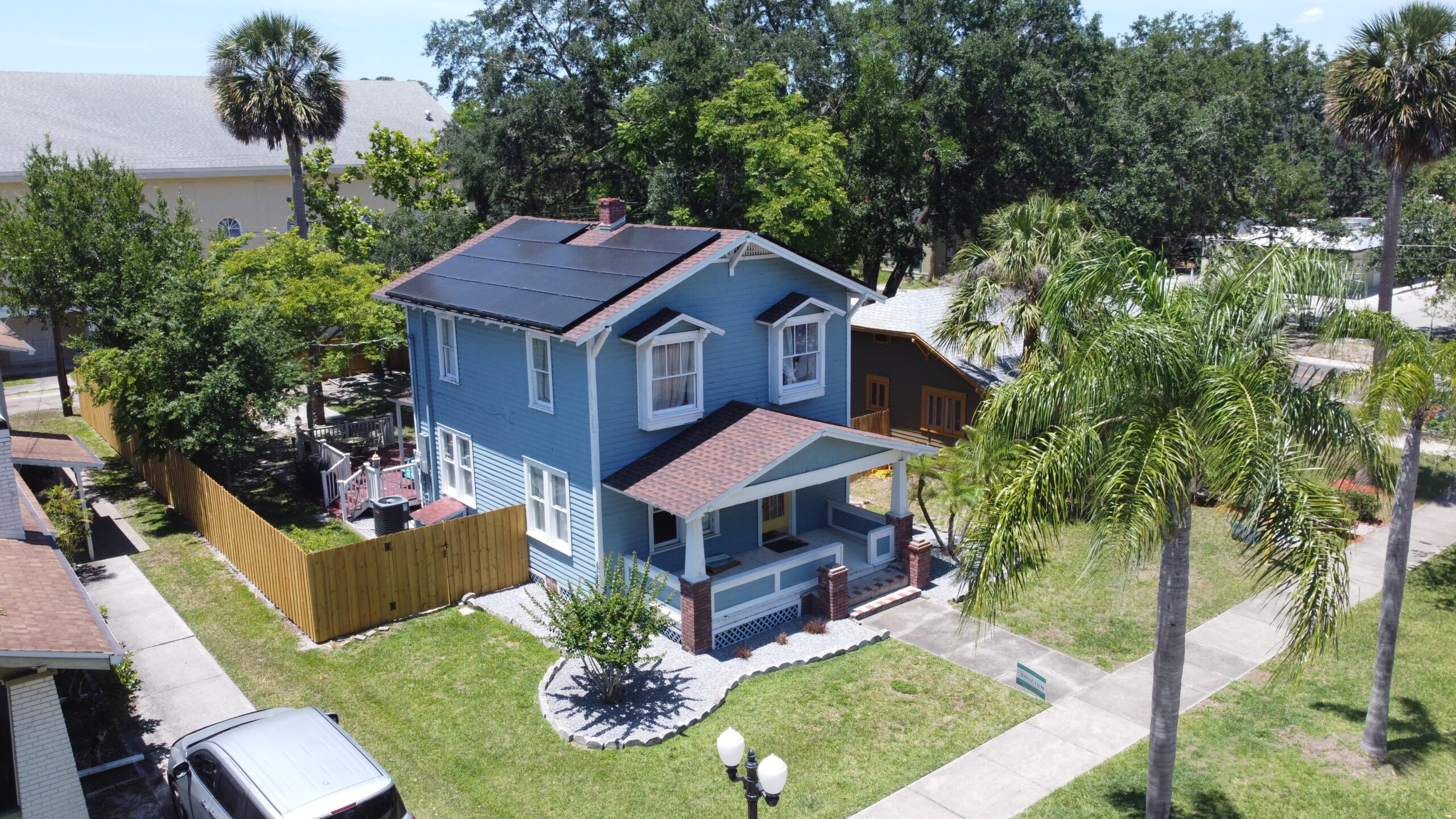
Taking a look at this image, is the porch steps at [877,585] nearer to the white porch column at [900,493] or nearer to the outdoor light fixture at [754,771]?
the white porch column at [900,493]

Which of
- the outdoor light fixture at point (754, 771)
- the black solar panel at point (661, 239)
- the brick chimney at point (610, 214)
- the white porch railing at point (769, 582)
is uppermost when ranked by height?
the brick chimney at point (610, 214)

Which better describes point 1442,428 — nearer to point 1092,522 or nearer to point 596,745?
point 1092,522

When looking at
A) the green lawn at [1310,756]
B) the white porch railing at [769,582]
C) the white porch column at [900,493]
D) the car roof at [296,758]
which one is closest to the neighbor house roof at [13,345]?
the car roof at [296,758]

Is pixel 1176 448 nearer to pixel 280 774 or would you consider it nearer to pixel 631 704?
pixel 631 704

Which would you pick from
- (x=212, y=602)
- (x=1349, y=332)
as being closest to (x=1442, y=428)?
(x=1349, y=332)

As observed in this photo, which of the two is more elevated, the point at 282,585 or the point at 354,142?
the point at 354,142

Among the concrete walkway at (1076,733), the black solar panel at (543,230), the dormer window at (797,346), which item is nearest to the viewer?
the concrete walkway at (1076,733)
